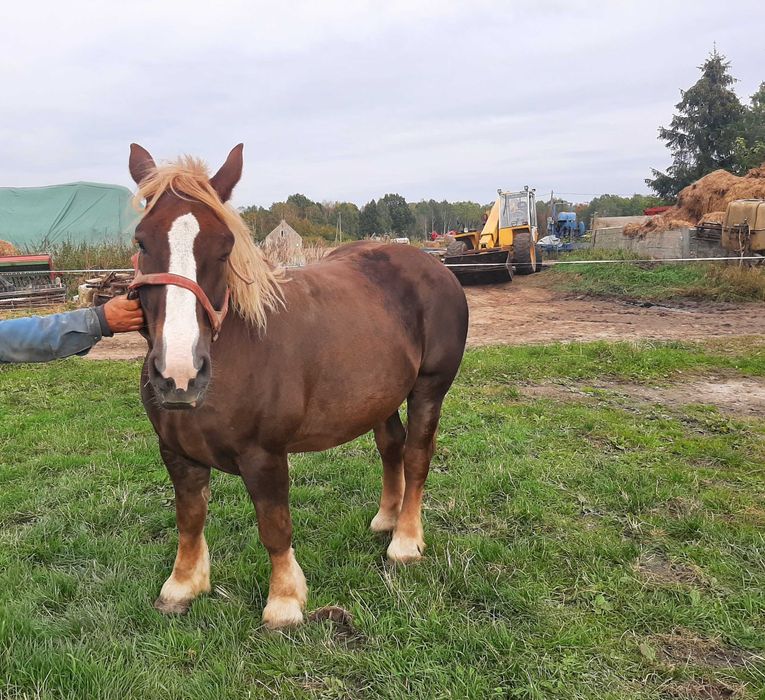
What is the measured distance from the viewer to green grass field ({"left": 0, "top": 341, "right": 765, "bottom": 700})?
7.08ft

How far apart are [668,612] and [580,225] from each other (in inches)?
1340

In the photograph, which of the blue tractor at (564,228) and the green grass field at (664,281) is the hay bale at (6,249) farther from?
the blue tractor at (564,228)

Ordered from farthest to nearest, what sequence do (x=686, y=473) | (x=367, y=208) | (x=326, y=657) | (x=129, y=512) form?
(x=367, y=208) → (x=686, y=473) → (x=129, y=512) → (x=326, y=657)

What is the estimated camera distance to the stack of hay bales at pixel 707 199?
15.4 m

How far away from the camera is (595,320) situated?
11180 mm

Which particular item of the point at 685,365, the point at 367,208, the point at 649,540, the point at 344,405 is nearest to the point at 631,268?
the point at 685,365

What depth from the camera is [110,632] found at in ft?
7.79

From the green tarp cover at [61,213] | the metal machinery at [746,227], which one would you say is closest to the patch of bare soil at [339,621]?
the metal machinery at [746,227]

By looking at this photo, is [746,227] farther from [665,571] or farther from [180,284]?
[180,284]

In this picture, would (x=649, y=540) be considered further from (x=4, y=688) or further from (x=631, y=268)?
(x=631, y=268)

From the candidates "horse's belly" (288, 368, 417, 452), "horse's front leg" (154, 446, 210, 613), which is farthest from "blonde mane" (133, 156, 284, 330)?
"horse's front leg" (154, 446, 210, 613)

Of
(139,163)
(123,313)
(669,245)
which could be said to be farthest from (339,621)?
(669,245)

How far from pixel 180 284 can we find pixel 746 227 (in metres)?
14.7

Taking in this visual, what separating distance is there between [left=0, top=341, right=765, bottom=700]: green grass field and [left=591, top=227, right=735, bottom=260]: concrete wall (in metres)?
11.5
